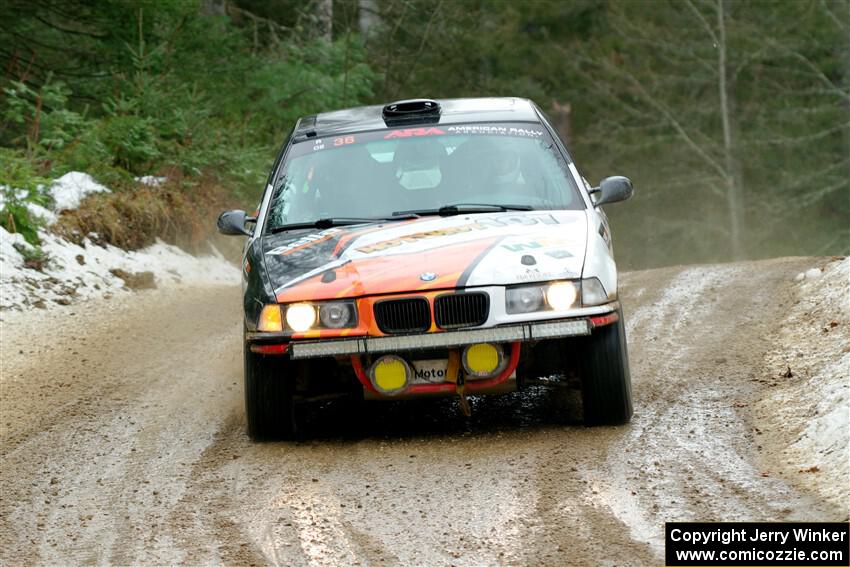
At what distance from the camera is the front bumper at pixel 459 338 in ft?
19.6

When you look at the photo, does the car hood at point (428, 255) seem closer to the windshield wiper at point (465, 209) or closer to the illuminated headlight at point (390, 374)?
the windshield wiper at point (465, 209)

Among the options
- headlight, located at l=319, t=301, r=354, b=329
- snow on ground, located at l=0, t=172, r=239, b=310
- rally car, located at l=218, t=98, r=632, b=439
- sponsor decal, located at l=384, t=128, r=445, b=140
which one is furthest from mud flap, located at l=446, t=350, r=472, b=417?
snow on ground, located at l=0, t=172, r=239, b=310

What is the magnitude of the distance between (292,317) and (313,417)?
1.42 m

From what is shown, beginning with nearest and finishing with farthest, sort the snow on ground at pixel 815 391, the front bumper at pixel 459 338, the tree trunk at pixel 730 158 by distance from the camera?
the snow on ground at pixel 815 391
the front bumper at pixel 459 338
the tree trunk at pixel 730 158

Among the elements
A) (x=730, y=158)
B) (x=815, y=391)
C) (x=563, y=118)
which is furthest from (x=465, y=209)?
(x=563, y=118)

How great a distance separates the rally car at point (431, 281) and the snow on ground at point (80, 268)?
4695 mm

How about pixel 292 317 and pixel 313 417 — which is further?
pixel 313 417

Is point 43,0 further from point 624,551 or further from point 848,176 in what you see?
point 848,176

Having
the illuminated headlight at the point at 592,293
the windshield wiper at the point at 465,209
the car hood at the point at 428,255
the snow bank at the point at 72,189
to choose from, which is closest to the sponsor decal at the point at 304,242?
the car hood at the point at 428,255

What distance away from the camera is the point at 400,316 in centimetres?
604

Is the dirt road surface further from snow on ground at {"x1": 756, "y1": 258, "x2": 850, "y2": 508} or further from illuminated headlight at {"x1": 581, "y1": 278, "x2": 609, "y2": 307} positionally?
illuminated headlight at {"x1": 581, "y1": 278, "x2": 609, "y2": 307}

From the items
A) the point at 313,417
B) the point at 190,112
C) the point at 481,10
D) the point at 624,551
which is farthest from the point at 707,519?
the point at 481,10

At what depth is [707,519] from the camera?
4699 mm

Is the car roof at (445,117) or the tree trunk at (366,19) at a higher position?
the tree trunk at (366,19)
